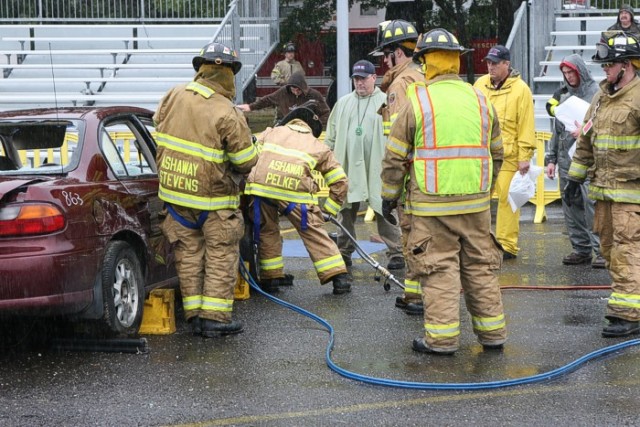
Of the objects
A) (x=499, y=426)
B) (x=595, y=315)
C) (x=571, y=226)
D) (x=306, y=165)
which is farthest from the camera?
(x=571, y=226)

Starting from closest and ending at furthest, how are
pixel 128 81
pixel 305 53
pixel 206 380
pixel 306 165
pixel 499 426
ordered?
pixel 499 426 < pixel 206 380 < pixel 306 165 < pixel 128 81 < pixel 305 53

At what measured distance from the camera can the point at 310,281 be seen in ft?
30.4

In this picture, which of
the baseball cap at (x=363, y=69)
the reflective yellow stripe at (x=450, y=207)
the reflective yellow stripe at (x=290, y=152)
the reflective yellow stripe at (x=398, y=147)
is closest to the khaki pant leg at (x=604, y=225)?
the reflective yellow stripe at (x=450, y=207)

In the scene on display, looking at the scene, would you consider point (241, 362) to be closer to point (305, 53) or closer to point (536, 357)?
point (536, 357)

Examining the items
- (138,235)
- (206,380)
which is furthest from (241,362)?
(138,235)

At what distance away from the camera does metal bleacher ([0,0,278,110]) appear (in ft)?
60.3

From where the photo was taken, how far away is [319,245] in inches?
334

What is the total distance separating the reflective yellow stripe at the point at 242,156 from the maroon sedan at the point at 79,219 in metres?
0.64

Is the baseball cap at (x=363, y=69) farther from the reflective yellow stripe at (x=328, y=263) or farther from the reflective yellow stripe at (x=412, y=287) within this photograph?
the reflective yellow stripe at (x=412, y=287)

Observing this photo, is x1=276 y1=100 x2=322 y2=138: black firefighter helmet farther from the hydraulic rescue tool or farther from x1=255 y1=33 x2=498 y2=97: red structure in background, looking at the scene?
x1=255 y1=33 x2=498 y2=97: red structure in background

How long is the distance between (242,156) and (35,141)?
1.39 m

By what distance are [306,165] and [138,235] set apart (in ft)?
5.65

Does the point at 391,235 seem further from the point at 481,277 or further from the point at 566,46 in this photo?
the point at 566,46

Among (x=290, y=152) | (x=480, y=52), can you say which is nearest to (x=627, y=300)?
(x=290, y=152)
